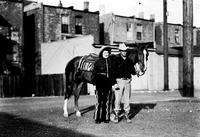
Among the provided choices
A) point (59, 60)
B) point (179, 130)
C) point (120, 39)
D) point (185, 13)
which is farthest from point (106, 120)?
point (120, 39)

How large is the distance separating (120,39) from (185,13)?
105 ft

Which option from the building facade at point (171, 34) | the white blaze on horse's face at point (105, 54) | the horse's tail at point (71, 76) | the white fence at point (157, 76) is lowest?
the white fence at point (157, 76)

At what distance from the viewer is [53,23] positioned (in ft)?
147

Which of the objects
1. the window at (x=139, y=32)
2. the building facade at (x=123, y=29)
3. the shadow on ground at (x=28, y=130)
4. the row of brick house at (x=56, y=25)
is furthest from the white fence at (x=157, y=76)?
the shadow on ground at (x=28, y=130)

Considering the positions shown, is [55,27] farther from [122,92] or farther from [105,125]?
[105,125]

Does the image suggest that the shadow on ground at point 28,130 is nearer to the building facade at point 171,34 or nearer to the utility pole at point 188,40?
the utility pole at point 188,40

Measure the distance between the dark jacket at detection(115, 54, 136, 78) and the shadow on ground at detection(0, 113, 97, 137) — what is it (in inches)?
86.7

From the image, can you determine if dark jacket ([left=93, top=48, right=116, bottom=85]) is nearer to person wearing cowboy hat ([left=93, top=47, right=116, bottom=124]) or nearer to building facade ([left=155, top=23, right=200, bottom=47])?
person wearing cowboy hat ([left=93, top=47, right=116, bottom=124])

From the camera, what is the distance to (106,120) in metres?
11.1

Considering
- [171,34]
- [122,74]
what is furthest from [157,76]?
[122,74]

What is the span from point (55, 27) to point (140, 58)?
115 feet

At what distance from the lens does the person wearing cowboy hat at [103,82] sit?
10.9 m

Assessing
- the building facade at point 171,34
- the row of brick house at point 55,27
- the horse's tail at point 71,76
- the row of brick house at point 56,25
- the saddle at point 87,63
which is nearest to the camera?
the saddle at point 87,63

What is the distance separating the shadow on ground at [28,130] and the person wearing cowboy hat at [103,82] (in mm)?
1445
